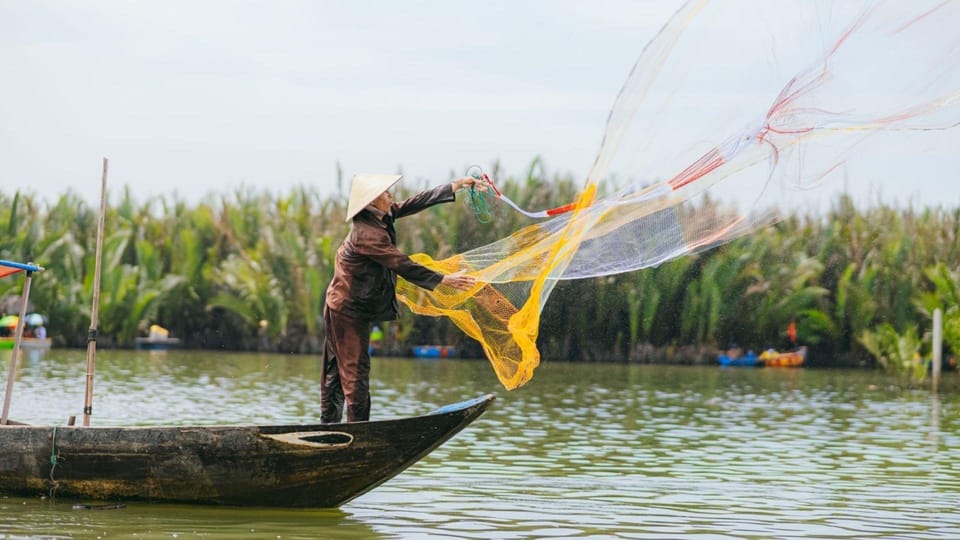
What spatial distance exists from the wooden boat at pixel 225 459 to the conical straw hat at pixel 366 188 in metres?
1.31

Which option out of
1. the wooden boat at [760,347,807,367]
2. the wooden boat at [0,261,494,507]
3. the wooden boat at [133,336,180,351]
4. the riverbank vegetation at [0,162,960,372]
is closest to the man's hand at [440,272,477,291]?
the wooden boat at [0,261,494,507]

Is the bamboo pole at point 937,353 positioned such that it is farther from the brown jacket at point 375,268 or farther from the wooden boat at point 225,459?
the brown jacket at point 375,268

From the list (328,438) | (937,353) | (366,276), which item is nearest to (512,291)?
(366,276)

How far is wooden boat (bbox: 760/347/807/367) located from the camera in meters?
28.7

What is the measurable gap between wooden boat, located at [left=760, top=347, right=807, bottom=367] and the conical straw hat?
20629 millimetres

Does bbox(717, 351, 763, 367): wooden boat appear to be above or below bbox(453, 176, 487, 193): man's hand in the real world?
below

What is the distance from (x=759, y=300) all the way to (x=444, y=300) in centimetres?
1972

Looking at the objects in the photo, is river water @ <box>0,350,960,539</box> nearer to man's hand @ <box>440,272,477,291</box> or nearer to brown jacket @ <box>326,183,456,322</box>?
brown jacket @ <box>326,183,456,322</box>

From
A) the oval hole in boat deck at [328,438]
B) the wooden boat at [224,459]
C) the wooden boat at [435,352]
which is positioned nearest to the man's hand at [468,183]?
the wooden boat at [224,459]

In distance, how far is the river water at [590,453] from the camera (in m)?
9.12

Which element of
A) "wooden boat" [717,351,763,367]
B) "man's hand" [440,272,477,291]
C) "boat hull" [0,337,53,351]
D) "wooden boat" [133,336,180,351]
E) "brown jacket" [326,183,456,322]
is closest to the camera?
"brown jacket" [326,183,456,322]

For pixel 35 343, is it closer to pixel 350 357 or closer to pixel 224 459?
pixel 224 459

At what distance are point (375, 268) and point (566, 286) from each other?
1907 cm

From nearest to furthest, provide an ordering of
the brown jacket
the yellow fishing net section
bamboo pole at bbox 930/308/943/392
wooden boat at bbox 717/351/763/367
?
the brown jacket < the yellow fishing net section < bamboo pole at bbox 930/308/943/392 < wooden boat at bbox 717/351/763/367
